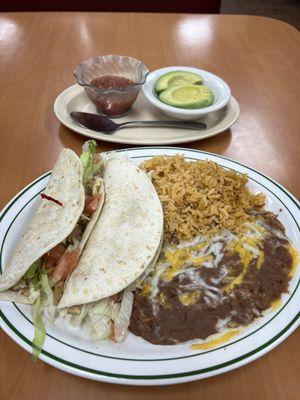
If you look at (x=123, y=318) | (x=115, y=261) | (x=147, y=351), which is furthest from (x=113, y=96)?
(x=147, y=351)

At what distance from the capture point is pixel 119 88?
6.58 feet

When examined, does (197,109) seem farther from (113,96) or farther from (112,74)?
(112,74)

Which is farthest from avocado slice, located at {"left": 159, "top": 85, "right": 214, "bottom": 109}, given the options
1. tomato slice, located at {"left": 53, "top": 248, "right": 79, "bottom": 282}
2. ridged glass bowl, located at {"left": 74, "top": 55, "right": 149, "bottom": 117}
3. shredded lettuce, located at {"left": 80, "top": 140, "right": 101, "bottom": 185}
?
tomato slice, located at {"left": 53, "top": 248, "right": 79, "bottom": 282}

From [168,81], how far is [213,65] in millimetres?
556

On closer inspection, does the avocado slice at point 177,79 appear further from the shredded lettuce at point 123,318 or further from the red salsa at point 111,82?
the shredded lettuce at point 123,318

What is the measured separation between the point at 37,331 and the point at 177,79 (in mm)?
1553

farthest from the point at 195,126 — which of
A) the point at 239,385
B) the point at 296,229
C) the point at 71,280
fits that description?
the point at 239,385

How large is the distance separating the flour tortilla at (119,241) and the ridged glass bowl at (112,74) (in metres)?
0.63

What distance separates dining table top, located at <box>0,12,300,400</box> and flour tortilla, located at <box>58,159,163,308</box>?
0.22 m

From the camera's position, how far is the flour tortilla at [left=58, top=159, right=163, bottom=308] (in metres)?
1.07

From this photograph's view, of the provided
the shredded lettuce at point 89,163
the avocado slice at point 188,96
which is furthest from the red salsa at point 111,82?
the shredded lettuce at point 89,163

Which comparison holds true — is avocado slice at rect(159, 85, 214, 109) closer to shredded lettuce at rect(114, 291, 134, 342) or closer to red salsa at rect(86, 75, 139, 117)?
red salsa at rect(86, 75, 139, 117)

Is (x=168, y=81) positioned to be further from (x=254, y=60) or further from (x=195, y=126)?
(x=254, y=60)

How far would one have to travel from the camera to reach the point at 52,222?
120 cm
